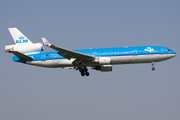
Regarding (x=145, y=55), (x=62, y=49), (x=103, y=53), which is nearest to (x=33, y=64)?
(x=62, y=49)

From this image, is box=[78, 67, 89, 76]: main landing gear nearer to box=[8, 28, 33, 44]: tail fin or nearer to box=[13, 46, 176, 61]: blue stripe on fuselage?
box=[13, 46, 176, 61]: blue stripe on fuselage

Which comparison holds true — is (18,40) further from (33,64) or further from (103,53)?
(103,53)

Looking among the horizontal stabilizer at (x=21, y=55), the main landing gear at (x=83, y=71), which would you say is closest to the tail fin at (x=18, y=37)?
the horizontal stabilizer at (x=21, y=55)

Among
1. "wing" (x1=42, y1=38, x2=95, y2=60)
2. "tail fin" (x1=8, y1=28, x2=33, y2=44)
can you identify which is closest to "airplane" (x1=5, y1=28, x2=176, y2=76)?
"wing" (x1=42, y1=38, x2=95, y2=60)

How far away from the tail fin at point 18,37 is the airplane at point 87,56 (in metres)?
0.43

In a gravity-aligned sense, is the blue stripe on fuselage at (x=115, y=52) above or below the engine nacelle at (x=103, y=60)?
above

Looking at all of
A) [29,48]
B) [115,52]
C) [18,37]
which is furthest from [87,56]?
[18,37]

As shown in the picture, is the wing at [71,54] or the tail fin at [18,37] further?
the tail fin at [18,37]

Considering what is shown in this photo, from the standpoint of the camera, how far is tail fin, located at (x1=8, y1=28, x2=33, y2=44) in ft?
198

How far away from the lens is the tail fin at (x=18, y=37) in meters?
60.4

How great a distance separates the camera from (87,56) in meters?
55.4

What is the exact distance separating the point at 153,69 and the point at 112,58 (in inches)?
301

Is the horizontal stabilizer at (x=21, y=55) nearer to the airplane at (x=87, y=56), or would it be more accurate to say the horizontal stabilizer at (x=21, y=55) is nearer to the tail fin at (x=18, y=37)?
the airplane at (x=87, y=56)

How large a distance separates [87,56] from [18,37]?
46.1 feet
